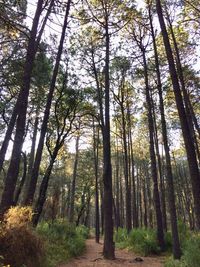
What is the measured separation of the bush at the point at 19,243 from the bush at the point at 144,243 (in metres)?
6.92

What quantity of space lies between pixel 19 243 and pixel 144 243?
7808 mm

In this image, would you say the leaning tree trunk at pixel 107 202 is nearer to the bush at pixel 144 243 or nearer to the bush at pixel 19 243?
the bush at pixel 144 243

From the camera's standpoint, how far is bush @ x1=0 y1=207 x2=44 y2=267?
506cm

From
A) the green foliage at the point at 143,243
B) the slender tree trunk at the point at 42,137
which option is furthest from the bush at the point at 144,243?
the slender tree trunk at the point at 42,137

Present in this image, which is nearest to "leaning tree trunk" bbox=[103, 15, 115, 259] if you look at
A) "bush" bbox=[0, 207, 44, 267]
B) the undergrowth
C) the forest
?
the forest

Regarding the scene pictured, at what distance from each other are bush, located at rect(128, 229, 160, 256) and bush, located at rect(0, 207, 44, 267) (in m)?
6.92

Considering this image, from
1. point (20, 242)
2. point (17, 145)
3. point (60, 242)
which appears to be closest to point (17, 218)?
point (20, 242)

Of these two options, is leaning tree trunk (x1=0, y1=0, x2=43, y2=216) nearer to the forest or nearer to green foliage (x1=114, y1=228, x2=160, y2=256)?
the forest

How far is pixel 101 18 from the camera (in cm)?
1443

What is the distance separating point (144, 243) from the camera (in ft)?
38.1

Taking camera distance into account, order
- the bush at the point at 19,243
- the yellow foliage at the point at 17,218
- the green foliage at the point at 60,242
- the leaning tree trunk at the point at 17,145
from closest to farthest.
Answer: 1. the bush at the point at 19,243
2. the yellow foliage at the point at 17,218
3. the leaning tree trunk at the point at 17,145
4. the green foliage at the point at 60,242

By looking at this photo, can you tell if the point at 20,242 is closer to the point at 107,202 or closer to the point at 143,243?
the point at 107,202

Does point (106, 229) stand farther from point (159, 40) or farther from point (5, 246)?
point (159, 40)

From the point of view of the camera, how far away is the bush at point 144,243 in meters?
11.3
